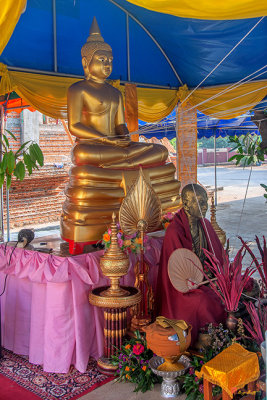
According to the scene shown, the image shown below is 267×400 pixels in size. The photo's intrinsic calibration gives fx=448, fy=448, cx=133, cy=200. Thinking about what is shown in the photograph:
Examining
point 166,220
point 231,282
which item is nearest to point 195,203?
point 231,282

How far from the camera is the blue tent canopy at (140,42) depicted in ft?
16.0

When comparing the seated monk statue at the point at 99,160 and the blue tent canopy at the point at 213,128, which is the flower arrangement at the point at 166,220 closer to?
the seated monk statue at the point at 99,160

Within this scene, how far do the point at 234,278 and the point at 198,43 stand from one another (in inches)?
150

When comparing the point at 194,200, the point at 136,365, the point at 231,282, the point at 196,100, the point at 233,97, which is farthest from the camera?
the point at 196,100

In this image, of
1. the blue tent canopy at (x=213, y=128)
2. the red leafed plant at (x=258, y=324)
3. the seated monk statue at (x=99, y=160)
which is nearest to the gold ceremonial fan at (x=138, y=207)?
the seated monk statue at (x=99, y=160)

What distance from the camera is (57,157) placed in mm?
8922

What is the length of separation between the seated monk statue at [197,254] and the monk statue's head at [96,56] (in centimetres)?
162

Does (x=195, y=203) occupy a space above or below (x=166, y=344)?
above

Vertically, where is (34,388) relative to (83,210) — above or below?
below

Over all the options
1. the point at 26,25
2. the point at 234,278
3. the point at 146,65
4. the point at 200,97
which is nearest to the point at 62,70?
the point at 26,25

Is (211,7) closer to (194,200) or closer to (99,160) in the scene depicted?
(194,200)

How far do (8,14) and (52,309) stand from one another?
5.89ft

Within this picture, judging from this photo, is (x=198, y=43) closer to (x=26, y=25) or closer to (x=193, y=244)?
(x=26, y=25)

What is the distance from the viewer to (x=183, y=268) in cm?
290
